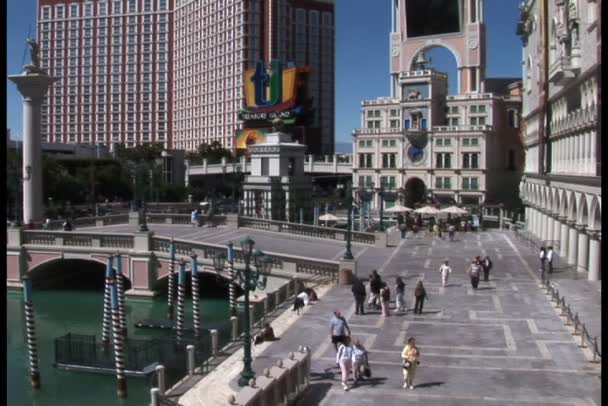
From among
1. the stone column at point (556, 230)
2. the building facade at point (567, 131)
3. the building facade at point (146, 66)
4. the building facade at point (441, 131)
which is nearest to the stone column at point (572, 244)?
the building facade at point (567, 131)

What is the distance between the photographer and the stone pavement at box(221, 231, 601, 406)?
18953 mm

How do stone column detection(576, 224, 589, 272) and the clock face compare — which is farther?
the clock face

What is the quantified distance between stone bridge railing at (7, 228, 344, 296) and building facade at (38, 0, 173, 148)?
11790 cm

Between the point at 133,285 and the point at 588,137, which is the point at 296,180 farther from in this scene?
the point at 588,137

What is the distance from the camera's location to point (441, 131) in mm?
96438

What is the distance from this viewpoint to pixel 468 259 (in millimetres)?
44688

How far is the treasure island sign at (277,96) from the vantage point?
324 ft

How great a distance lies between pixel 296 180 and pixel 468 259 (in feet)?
99.6

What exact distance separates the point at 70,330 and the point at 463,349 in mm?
21655

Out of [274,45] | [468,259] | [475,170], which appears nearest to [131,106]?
[274,45]

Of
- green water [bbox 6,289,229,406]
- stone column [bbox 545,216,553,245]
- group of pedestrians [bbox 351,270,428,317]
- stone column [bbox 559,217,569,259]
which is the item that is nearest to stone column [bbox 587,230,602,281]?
stone column [bbox 559,217,569,259]

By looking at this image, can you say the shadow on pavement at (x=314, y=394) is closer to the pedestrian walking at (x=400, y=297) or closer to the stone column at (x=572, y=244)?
the pedestrian walking at (x=400, y=297)

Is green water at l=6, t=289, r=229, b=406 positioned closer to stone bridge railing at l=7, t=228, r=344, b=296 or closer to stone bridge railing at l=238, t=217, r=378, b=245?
stone bridge railing at l=7, t=228, r=344, b=296

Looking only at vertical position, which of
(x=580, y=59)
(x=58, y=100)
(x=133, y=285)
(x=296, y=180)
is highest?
(x=58, y=100)
